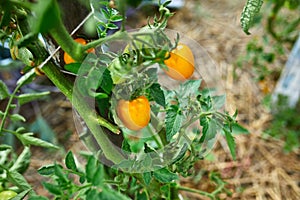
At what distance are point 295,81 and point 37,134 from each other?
110 centimetres

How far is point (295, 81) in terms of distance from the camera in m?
1.71

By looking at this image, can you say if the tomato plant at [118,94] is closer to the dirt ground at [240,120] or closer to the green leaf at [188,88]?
the green leaf at [188,88]

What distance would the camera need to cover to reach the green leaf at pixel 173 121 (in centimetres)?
72

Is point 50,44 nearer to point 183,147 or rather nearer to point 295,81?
point 183,147

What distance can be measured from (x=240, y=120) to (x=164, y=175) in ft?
3.90

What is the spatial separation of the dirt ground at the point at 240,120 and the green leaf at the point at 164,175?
763 millimetres

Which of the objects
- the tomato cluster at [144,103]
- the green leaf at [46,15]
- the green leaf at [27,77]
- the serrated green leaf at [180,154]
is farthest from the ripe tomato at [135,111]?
the green leaf at [46,15]

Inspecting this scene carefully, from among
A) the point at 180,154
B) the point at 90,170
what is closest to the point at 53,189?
the point at 90,170

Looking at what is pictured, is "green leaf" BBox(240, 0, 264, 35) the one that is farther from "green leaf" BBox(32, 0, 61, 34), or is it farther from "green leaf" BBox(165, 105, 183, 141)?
"green leaf" BBox(32, 0, 61, 34)

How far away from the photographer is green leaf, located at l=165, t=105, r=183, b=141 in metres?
0.72

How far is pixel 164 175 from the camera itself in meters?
0.72

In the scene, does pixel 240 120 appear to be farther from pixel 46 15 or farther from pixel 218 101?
pixel 46 15

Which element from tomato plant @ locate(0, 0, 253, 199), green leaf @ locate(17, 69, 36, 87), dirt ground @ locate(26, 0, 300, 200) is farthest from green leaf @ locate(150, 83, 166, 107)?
dirt ground @ locate(26, 0, 300, 200)

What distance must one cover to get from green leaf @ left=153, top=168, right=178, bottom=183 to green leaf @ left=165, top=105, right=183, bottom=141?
0.06m
